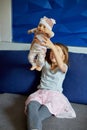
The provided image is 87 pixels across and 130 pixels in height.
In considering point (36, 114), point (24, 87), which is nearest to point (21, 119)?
point (36, 114)

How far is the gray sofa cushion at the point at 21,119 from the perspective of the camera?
4.46 ft

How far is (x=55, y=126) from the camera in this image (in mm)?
1361

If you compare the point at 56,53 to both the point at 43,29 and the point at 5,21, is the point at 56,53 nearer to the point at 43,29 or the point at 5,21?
the point at 43,29

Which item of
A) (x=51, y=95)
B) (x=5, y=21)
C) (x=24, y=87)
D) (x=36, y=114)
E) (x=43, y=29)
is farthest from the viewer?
(x=5, y=21)

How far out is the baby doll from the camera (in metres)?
1.52

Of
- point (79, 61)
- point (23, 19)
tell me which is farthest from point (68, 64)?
point (23, 19)

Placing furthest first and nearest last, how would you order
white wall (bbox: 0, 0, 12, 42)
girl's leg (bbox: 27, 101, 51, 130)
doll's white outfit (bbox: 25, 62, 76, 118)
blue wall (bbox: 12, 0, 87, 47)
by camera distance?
white wall (bbox: 0, 0, 12, 42)
blue wall (bbox: 12, 0, 87, 47)
doll's white outfit (bbox: 25, 62, 76, 118)
girl's leg (bbox: 27, 101, 51, 130)

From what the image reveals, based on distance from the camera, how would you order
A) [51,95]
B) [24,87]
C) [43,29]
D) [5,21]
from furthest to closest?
1. [5,21]
2. [24,87]
3. [51,95]
4. [43,29]

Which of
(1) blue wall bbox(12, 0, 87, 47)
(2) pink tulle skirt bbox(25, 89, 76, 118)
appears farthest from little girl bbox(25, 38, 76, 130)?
(1) blue wall bbox(12, 0, 87, 47)

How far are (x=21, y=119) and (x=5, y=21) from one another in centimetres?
98

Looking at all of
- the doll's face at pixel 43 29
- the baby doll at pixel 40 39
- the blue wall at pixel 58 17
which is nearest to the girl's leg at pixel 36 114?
the baby doll at pixel 40 39

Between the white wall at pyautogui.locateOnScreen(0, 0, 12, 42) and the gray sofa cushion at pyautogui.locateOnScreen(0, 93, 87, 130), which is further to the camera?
the white wall at pyautogui.locateOnScreen(0, 0, 12, 42)

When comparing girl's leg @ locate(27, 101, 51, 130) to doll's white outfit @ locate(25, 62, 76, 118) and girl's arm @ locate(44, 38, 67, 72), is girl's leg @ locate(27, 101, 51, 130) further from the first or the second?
girl's arm @ locate(44, 38, 67, 72)

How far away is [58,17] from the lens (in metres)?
1.92
